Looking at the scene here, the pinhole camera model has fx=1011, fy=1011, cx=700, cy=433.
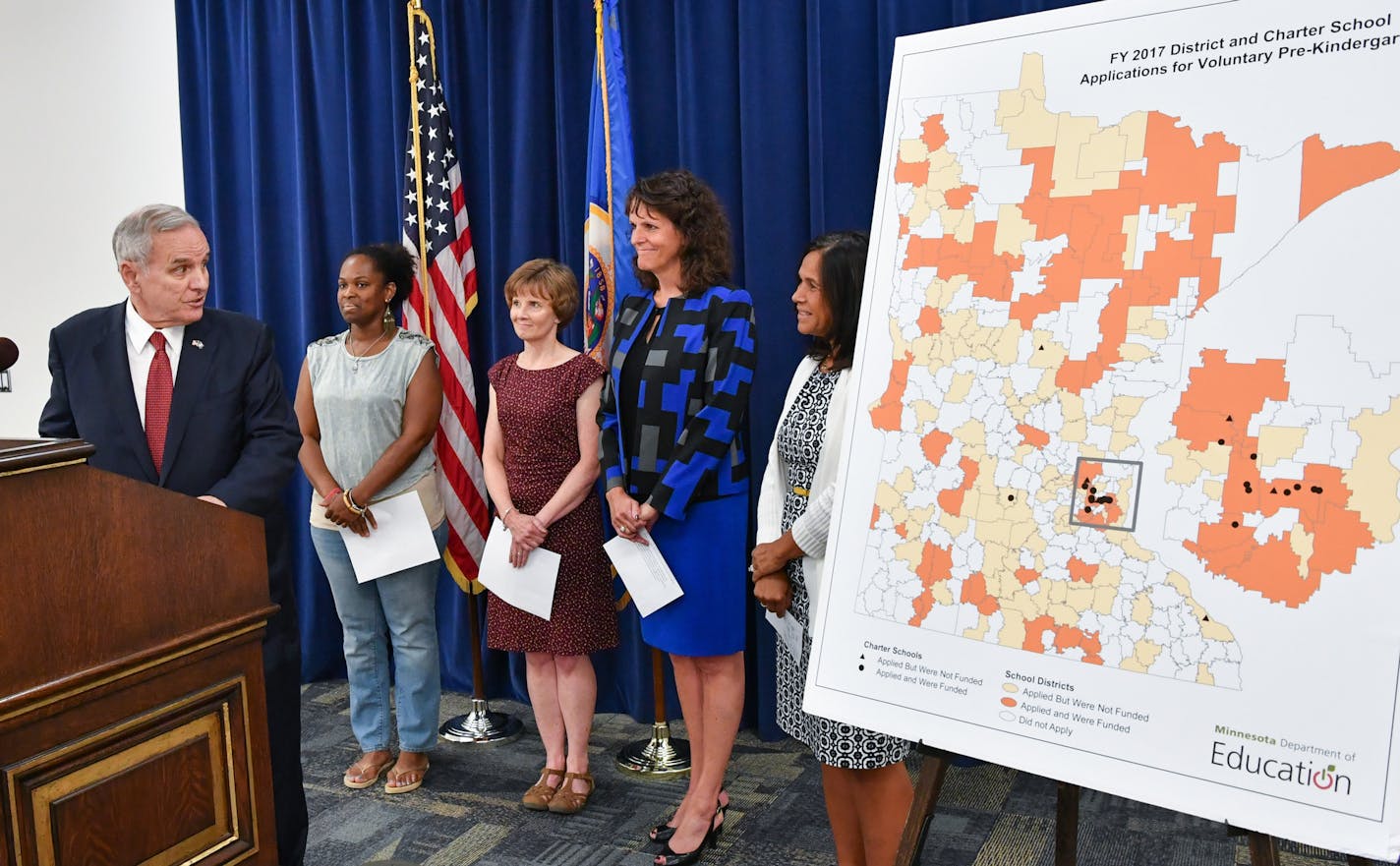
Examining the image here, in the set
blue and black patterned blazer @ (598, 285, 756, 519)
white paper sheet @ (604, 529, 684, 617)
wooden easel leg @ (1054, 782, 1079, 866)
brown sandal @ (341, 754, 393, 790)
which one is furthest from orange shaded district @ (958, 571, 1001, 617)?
brown sandal @ (341, 754, 393, 790)

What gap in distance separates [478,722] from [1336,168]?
296cm

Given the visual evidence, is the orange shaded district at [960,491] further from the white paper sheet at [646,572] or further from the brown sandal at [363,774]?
the brown sandal at [363,774]

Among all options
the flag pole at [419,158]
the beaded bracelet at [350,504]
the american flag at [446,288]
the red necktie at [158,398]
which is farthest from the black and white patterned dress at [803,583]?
the flag pole at [419,158]

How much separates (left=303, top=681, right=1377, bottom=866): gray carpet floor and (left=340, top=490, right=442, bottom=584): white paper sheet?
2.15 feet

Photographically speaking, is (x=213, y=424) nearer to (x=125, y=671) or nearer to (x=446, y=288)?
(x=125, y=671)

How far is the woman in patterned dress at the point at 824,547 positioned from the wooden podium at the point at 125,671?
3.21 feet

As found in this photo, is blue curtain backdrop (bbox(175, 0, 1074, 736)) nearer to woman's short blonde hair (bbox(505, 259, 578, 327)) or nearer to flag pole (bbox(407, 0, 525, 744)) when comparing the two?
flag pole (bbox(407, 0, 525, 744))

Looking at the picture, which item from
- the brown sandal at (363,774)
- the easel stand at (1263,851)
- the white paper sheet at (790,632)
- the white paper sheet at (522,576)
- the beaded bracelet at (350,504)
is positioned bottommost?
the brown sandal at (363,774)

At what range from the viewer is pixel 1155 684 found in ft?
3.78

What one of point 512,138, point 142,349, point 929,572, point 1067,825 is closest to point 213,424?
point 142,349

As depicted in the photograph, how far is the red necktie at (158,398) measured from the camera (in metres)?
2.02

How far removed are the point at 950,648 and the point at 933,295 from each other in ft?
1.56

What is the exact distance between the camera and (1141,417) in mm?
1202

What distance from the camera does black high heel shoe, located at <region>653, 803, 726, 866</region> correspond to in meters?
2.40
